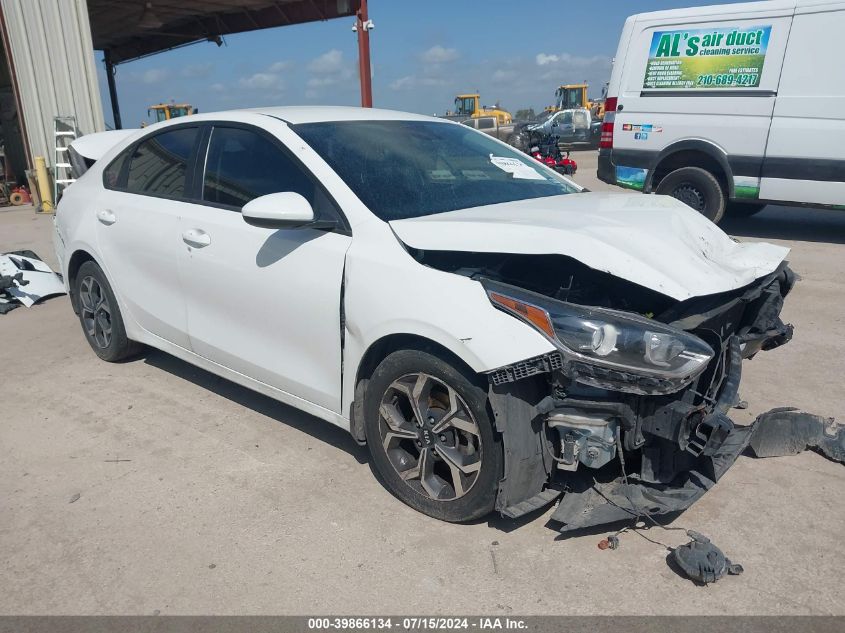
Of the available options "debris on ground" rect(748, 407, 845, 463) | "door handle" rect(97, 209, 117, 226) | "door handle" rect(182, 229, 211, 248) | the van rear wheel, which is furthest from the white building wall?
"debris on ground" rect(748, 407, 845, 463)

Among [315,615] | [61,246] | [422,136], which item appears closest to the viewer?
[315,615]

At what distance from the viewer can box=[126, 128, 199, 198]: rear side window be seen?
3.92 metres

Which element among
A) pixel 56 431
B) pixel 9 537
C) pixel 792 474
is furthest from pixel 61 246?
pixel 792 474

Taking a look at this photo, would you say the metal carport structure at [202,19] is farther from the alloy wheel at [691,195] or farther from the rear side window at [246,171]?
the rear side window at [246,171]

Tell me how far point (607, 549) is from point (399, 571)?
32.6 inches

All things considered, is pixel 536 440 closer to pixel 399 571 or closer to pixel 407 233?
pixel 399 571

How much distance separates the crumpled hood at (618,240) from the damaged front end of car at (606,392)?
110 mm

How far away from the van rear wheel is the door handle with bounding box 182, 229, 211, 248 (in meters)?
6.37

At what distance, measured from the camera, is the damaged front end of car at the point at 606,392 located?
2.41 meters

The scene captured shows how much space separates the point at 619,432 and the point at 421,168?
168cm

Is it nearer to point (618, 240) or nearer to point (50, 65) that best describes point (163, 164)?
point (618, 240)

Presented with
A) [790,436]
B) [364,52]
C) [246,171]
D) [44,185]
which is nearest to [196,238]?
[246,171]

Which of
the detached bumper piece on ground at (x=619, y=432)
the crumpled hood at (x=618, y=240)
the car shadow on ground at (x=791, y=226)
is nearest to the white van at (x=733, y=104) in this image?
the car shadow on ground at (x=791, y=226)

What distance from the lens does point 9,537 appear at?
287cm
